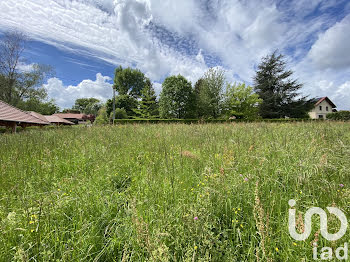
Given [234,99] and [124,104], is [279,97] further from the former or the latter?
[124,104]

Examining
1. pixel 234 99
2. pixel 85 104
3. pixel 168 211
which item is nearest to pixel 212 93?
pixel 234 99

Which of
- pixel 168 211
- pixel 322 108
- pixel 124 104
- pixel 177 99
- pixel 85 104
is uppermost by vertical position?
pixel 85 104

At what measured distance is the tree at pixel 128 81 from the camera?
41.5 meters

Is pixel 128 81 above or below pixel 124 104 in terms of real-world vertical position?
above

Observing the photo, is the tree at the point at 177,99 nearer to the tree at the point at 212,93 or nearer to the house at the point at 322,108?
the tree at the point at 212,93

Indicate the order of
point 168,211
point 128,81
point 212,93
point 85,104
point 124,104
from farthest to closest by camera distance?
point 85,104 → point 128,81 → point 124,104 → point 212,93 → point 168,211

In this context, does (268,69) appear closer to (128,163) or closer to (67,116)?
(128,163)

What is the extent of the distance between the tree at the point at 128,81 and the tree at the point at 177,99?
2031 centimetres

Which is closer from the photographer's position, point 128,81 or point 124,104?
point 124,104

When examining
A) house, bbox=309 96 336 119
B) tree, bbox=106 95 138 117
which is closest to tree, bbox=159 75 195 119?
tree, bbox=106 95 138 117

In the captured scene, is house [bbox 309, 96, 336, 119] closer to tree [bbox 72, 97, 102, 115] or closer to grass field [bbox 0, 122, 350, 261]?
grass field [bbox 0, 122, 350, 261]

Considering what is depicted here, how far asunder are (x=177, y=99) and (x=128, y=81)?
25.0 meters

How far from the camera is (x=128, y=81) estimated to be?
41.8m

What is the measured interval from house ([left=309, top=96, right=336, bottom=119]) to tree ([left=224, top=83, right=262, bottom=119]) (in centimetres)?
2481
